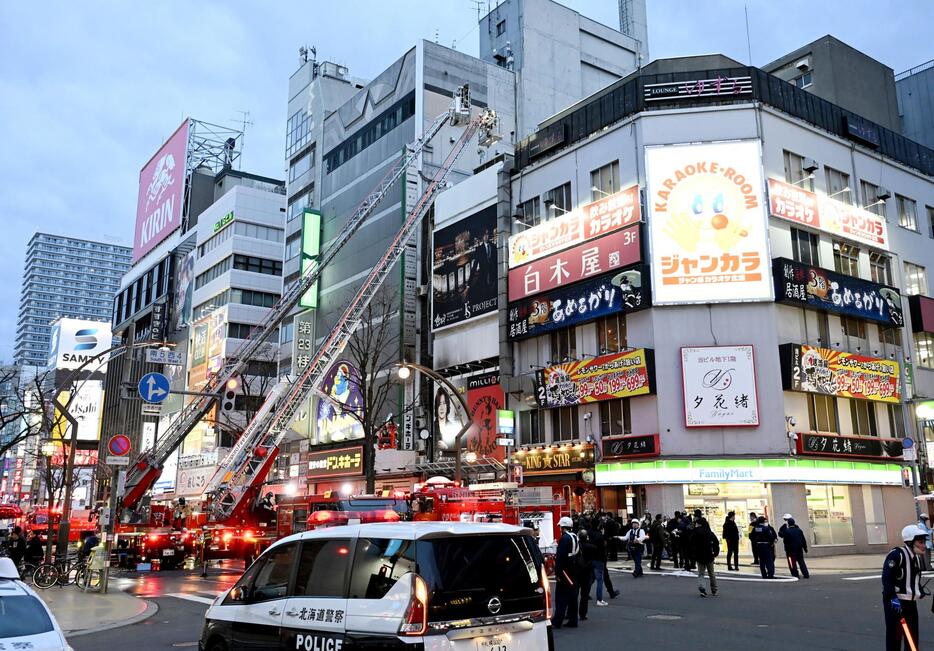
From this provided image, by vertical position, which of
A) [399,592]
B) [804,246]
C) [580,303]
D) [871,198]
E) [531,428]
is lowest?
[399,592]

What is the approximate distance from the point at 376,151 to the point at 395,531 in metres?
51.6

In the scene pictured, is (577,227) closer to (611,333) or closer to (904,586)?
(611,333)

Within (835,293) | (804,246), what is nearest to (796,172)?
(804,246)

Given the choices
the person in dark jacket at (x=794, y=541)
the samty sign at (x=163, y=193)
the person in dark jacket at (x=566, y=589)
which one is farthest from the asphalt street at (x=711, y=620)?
the samty sign at (x=163, y=193)

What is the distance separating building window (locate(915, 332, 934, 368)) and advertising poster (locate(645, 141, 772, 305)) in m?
12.5

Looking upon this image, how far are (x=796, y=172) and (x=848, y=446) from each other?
41.6ft

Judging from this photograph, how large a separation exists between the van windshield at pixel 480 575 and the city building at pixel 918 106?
61.8 meters

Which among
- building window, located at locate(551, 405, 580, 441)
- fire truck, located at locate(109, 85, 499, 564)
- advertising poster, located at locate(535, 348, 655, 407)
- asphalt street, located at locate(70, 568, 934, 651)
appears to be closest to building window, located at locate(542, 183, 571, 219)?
advertising poster, located at locate(535, 348, 655, 407)

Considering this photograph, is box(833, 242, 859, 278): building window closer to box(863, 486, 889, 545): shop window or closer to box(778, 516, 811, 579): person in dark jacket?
box(863, 486, 889, 545): shop window

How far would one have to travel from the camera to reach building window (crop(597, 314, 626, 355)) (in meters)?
37.2

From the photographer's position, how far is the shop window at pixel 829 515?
3353cm

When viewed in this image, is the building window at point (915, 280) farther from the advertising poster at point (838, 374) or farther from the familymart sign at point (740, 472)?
the familymart sign at point (740, 472)

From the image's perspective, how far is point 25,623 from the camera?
8312mm

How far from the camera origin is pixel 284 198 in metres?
82.0
